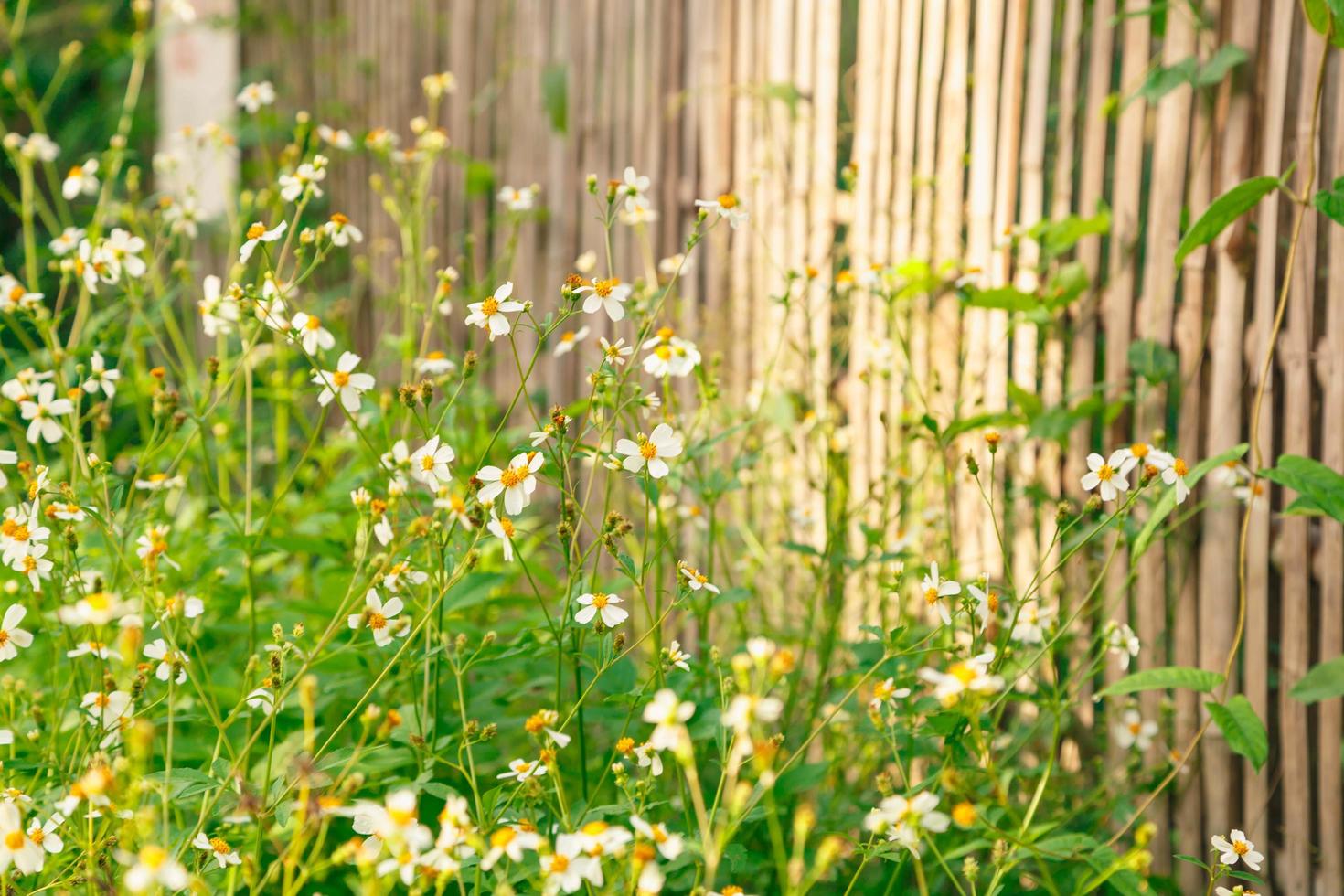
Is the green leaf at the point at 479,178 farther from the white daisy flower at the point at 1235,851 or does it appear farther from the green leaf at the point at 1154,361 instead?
the white daisy flower at the point at 1235,851

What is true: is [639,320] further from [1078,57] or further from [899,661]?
[1078,57]

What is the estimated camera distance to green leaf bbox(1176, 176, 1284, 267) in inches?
49.4

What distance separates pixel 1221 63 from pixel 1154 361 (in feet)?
1.20

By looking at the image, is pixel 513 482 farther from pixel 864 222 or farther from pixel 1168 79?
pixel 864 222

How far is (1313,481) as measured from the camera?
122 centimetres

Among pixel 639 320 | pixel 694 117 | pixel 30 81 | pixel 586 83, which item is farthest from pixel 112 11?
pixel 639 320

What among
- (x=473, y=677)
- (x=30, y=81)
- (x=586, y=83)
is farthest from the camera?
(x=30, y=81)

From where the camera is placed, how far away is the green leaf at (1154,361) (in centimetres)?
154

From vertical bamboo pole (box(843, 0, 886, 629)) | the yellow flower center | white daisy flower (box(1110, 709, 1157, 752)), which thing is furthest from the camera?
vertical bamboo pole (box(843, 0, 886, 629))

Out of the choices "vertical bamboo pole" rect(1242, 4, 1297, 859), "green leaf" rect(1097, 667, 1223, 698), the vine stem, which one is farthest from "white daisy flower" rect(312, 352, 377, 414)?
"vertical bamboo pole" rect(1242, 4, 1297, 859)

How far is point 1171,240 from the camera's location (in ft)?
5.03

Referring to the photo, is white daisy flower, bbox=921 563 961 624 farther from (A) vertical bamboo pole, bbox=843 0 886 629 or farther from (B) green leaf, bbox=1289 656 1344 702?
(A) vertical bamboo pole, bbox=843 0 886 629

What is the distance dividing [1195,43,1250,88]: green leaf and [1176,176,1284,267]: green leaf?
0.80ft

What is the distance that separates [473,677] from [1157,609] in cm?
91
